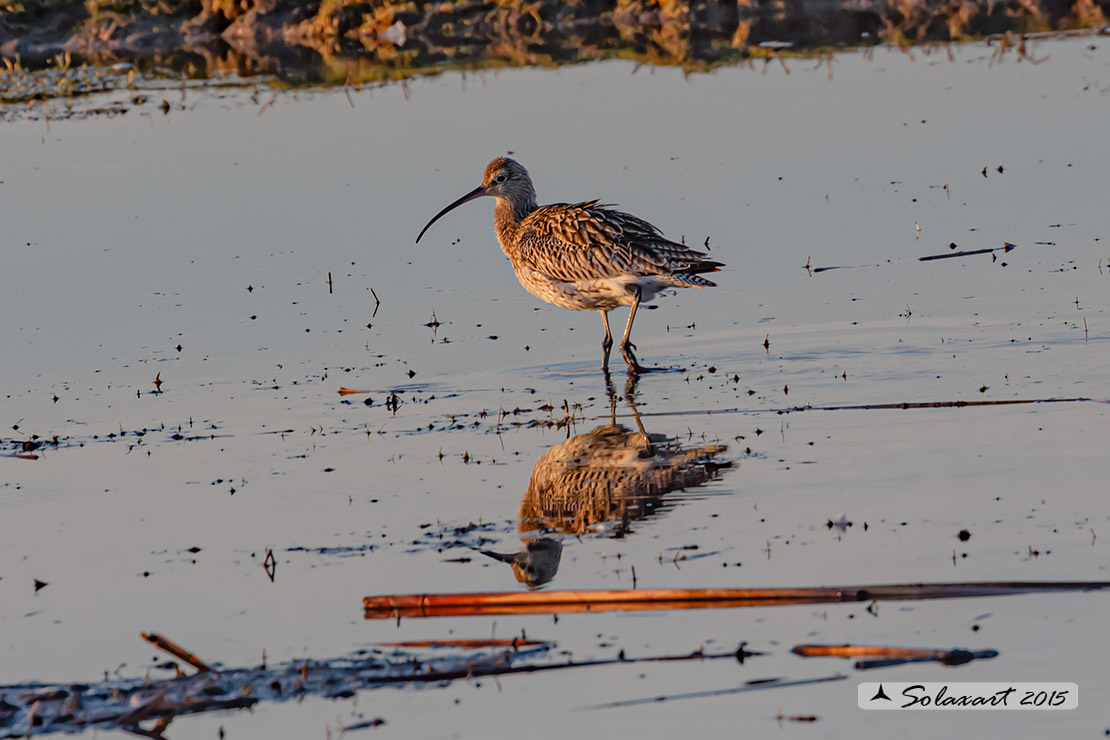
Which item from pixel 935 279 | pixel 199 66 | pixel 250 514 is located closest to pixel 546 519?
pixel 250 514

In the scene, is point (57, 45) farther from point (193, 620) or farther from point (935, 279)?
point (193, 620)

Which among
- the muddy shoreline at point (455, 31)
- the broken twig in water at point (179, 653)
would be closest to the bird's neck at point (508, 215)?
the broken twig in water at point (179, 653)

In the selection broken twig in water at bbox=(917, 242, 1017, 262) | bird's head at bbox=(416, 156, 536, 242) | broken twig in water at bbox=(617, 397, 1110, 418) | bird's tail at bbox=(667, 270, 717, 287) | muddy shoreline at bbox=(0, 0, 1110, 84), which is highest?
muddy shoreline at bbox=(0, 0, 1110, 84)

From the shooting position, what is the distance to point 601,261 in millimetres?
12922

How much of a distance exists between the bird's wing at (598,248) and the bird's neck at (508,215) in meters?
0.68

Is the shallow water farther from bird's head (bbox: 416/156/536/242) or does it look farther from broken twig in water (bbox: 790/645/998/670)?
bird's head (bbox: 416/156/536/242)

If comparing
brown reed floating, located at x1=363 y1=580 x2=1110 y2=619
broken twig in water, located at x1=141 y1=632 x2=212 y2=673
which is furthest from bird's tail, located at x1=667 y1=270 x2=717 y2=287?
broken twig in water, located at x1=141 y1=632 x2=212 y2=673

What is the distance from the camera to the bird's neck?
1433cm

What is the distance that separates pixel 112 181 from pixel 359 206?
13.8ft

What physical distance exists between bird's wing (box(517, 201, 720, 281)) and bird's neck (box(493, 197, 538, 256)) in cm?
68

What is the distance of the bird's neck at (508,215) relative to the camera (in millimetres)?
14328

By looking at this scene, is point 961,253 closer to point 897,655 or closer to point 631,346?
point 631,346

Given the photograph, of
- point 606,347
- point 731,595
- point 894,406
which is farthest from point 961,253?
point 731,595

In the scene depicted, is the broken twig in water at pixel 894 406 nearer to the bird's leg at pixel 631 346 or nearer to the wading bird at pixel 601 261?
the bird's leg at pixel 631 346
